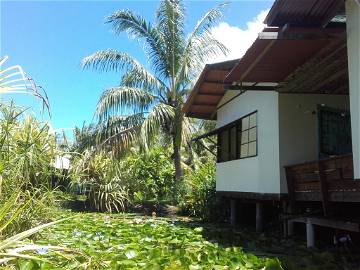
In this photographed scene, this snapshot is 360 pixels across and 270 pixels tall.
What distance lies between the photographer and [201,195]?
48.4ft

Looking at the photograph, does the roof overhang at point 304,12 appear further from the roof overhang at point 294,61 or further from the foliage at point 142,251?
the foliage at point 142,251

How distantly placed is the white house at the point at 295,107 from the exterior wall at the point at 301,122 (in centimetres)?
2

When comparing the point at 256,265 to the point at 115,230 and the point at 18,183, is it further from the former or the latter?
the point at 115,230

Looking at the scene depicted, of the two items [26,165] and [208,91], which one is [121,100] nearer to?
[208,91]

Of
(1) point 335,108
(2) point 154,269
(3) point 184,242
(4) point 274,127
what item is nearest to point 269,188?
(4) point 274,127

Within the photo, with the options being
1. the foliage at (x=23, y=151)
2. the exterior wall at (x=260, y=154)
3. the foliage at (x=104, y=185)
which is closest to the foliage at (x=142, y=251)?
the foliage at (x=23, y=151)

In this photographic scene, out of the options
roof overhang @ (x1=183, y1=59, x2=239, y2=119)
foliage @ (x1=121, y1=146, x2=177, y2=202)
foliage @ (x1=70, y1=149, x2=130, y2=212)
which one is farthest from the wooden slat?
foliage @ (x1=121, y1=146, x2=177, y2=202)

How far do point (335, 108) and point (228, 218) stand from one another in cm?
588

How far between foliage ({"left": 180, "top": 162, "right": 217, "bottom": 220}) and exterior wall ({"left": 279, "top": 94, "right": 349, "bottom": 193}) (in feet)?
16.6

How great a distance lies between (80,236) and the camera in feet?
25.6

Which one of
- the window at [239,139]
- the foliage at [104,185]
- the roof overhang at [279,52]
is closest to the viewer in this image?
the roof overhang at [279,52]

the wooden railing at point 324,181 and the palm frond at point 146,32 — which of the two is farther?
the palm frond at point 146,32

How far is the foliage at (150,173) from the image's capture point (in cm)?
1942

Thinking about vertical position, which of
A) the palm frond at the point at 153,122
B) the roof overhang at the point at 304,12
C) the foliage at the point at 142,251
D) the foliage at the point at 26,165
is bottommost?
the foliage at the point at 142,251
